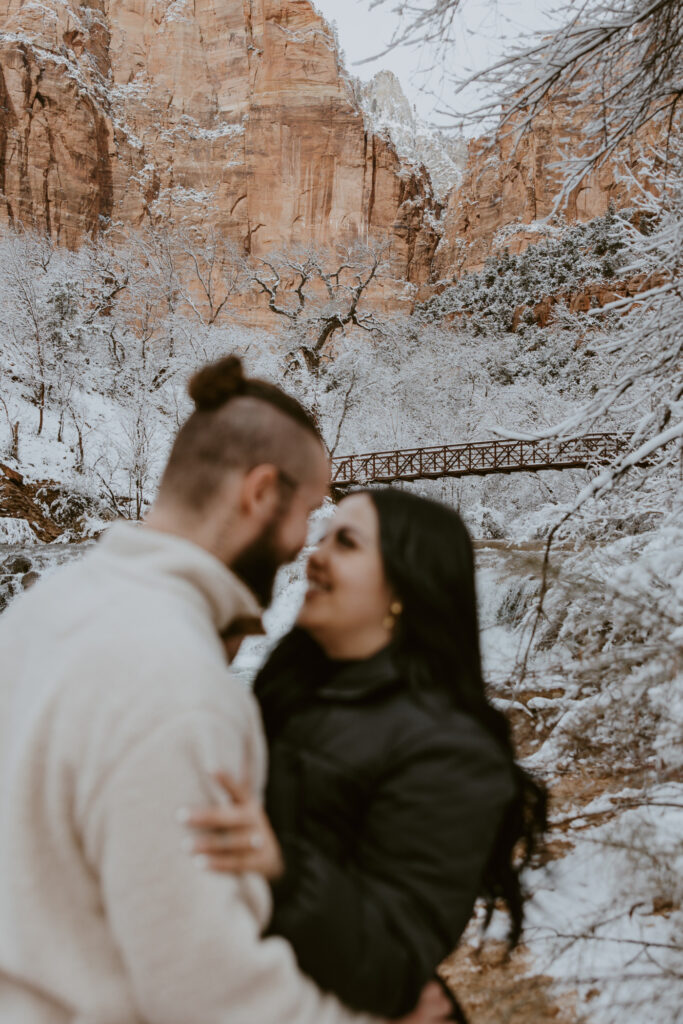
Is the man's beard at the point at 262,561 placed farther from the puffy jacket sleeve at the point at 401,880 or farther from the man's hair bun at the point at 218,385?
the puffy jacket sleeve at the point at 401,880

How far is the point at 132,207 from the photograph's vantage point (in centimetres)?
4656

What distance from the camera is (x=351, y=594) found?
1.29 meters

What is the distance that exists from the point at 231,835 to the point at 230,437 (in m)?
0.63

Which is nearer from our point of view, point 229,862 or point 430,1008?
point 229,862

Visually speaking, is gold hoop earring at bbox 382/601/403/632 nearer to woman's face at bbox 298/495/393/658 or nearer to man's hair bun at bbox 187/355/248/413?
woman's face at bbox 298/495/393/658

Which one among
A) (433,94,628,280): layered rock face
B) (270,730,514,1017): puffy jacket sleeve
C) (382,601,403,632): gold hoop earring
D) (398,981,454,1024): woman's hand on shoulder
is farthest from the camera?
(433,94,628,280): layered rock face

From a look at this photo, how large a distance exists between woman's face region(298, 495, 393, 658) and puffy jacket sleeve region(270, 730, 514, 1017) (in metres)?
0.25

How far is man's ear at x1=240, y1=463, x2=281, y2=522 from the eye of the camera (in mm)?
1118

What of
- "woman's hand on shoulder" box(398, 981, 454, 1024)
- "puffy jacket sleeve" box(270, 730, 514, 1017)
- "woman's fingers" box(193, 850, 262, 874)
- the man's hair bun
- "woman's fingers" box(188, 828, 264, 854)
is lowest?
"woman's hand on shoulder" box(398, 981, 454, 1024)

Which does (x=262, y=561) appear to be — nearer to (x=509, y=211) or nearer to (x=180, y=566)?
(x=180, y=566)

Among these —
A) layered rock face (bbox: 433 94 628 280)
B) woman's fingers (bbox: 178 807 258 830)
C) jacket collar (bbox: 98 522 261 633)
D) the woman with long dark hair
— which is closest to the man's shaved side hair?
jacket collar (bbox: 98 522 261 633)

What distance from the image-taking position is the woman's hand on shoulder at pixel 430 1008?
3.61 ft

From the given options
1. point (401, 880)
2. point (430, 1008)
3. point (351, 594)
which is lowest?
point (430, 1008)

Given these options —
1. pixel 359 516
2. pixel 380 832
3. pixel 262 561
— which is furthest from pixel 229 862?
pixel 359 516
